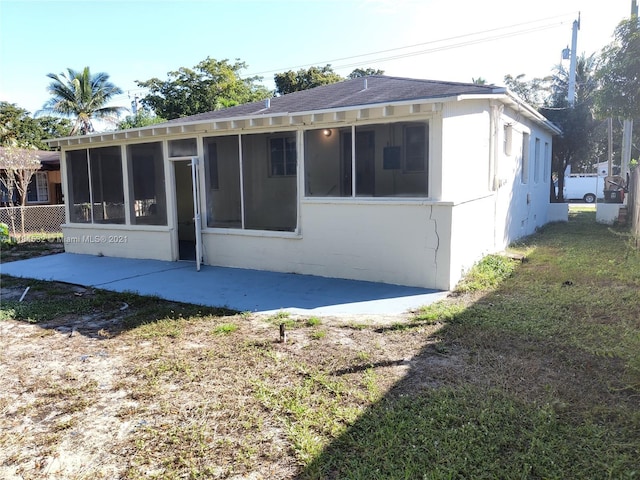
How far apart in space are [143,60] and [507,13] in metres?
19.7

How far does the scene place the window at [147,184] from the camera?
973 centimetres

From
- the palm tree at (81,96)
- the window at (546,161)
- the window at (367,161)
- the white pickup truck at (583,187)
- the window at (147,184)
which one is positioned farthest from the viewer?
the white pickup truck at (583,187)

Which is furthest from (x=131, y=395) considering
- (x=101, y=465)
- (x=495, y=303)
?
(x=495, y=303)

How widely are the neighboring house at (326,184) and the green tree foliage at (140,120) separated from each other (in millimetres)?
15719

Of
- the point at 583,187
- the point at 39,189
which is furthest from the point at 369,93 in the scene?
the point at 583,187

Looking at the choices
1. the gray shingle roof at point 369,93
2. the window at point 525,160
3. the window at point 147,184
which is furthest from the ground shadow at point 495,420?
the window at point 525,160

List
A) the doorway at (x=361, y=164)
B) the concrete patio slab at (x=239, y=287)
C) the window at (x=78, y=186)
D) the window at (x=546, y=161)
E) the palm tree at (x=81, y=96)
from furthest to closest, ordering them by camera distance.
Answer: the palm tree at (x=81, y=96) → the window at (x=546, y=161) → the window at (x=78, y=186) → the doorway at (x=361, y=164) → the concrete patio slab at (x=239, y=287)

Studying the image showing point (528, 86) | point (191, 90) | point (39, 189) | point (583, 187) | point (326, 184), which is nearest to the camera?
point (326, 184)

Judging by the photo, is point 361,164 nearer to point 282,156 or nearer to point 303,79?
point 282,156

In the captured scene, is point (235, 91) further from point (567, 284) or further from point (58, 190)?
point (567, 284)

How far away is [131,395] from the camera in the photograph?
376 centimetres

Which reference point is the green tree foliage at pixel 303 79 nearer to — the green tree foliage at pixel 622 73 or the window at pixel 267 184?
the green tree foliage at pixel 622 73

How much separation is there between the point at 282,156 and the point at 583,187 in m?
29.6

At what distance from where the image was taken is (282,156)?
330 inches
